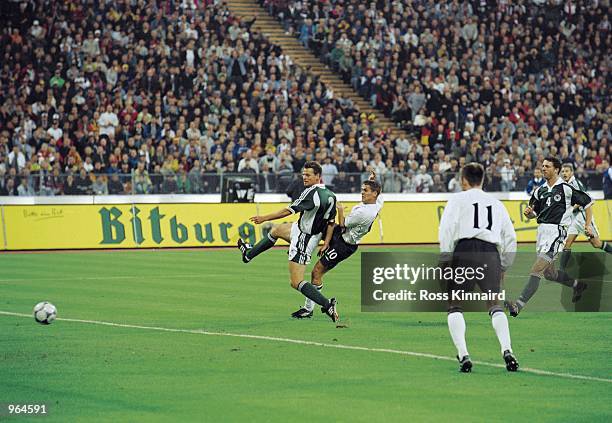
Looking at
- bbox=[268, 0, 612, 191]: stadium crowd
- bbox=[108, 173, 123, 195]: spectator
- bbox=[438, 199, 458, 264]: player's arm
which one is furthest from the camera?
bbox=[268, 0, 612, 191]: stadium crowd

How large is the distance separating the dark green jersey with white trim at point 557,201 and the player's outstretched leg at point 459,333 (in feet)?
20.3

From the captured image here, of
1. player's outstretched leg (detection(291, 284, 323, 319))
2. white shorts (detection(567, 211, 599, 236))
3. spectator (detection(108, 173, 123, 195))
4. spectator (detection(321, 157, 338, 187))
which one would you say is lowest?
spectator (detection(321, 157, 338, 187))

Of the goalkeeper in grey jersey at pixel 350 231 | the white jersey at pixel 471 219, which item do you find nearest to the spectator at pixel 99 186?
the goalkeeper in grey jersey at pixel 350 231

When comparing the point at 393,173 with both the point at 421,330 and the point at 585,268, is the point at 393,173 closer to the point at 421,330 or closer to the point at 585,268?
the point at 585,268

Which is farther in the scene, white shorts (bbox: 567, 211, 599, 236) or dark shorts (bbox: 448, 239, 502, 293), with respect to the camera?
white shorts (bbox: 567, 211, 599, 236)

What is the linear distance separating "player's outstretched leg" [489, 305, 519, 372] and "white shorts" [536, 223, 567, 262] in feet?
19.0

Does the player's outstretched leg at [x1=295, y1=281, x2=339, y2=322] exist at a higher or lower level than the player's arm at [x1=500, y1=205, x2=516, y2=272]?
lower

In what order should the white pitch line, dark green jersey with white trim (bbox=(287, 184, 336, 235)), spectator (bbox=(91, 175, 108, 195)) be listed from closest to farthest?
1. the white pitch line
2. dark green jersey with white trim (bbox=(287, 184, 336, 235))
3. spectator (bbox=(91, 175, 108, 195))

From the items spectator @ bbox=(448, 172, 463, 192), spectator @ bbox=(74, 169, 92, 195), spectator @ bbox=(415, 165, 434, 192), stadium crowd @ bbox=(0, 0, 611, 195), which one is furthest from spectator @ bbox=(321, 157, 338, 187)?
spectator @ bbox=(74, 169, 92, 195)

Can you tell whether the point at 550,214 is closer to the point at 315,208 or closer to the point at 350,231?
the point at 350,231

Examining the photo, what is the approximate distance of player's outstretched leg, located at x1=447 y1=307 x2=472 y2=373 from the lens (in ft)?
35.5

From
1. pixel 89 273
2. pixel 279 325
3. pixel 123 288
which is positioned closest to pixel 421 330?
pixel 279 325

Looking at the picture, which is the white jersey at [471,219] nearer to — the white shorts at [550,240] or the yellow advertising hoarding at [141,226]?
the white shorts at [550,240]

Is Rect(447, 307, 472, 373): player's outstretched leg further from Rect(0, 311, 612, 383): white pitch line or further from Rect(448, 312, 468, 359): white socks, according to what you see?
Rect(0, 311, 612, 383): white pitch line
